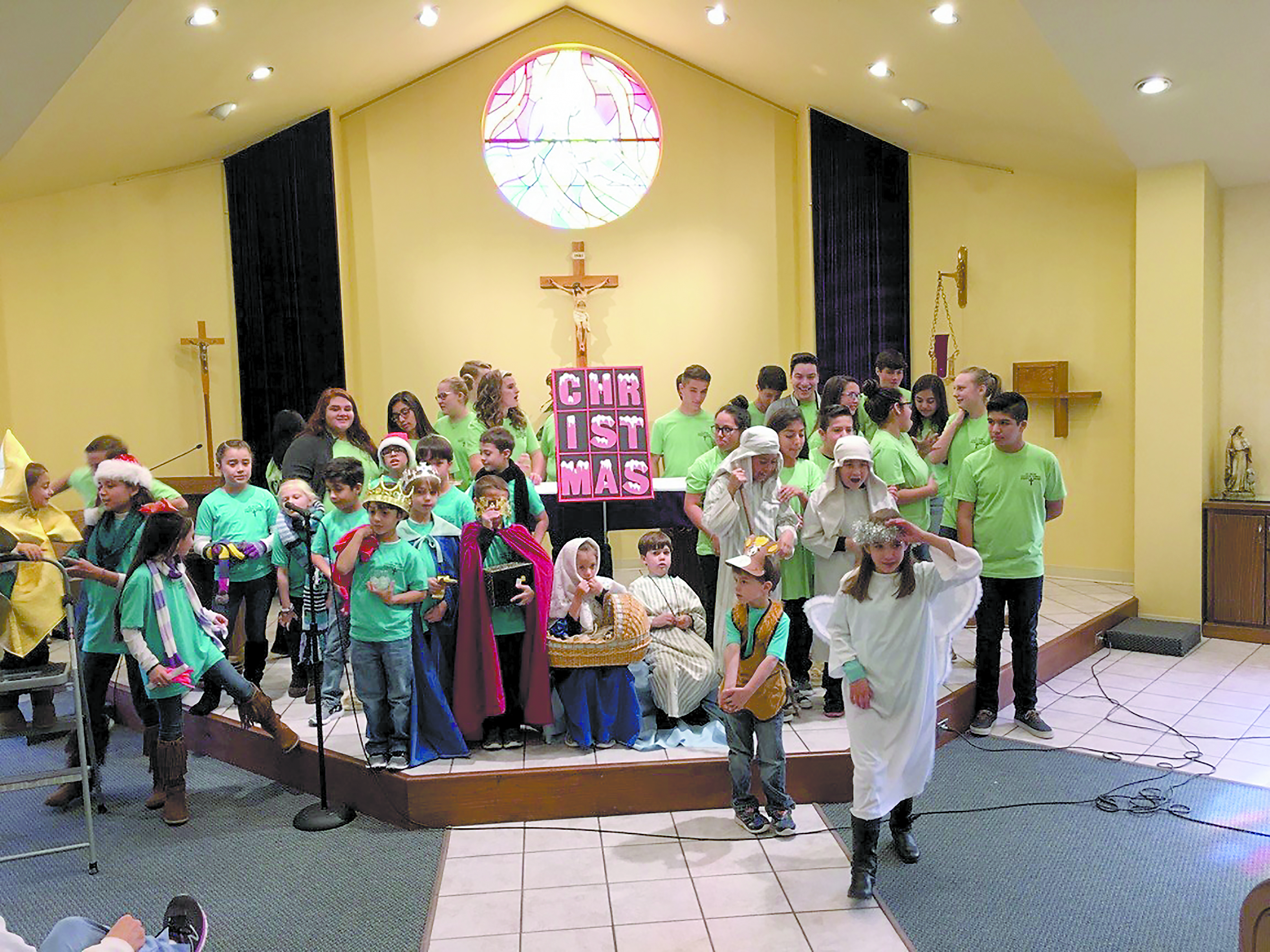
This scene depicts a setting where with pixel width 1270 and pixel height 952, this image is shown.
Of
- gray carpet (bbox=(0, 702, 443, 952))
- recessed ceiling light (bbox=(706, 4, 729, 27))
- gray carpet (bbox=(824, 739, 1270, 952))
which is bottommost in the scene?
gray carpet (bbox=(824, 739, 1270, 952))

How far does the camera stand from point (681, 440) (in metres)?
6.18

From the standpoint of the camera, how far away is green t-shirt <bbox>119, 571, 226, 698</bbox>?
13.8 feet

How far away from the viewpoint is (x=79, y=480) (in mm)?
5102

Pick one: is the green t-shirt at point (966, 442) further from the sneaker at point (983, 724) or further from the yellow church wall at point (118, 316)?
the yellow church wall at point (118, 316)

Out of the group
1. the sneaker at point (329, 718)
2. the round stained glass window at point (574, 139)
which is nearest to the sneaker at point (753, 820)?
the sneaker at point (329, 718)

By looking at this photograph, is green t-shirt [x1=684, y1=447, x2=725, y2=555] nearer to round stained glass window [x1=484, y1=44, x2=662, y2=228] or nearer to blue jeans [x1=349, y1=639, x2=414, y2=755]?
blue jeans [x1=349, y1=639, x2=414, y2=755]

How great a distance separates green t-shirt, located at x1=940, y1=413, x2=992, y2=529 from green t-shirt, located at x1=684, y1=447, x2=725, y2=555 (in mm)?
1521

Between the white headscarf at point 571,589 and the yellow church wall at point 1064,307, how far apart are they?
508 cm

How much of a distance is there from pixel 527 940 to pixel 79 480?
332cm

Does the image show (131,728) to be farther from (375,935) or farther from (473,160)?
(473,160)

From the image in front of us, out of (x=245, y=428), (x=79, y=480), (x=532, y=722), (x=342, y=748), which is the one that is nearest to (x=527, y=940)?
(x=532, y=722)

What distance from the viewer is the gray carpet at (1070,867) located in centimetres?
333

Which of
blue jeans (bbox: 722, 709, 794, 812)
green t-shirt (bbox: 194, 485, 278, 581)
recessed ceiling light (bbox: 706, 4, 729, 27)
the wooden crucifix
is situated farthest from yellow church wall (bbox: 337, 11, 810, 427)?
blue jeans (bbox: 722, 709, 794, 812)

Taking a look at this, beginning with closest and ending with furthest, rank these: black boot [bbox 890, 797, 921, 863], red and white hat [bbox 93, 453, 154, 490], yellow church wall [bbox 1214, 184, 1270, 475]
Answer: black boot [bbox 890, 797, 921, 863] < red and white hat [bbox 93, 453, 154, 490] < yellow church wall [bbox 1214, 184, 1270, 475]
